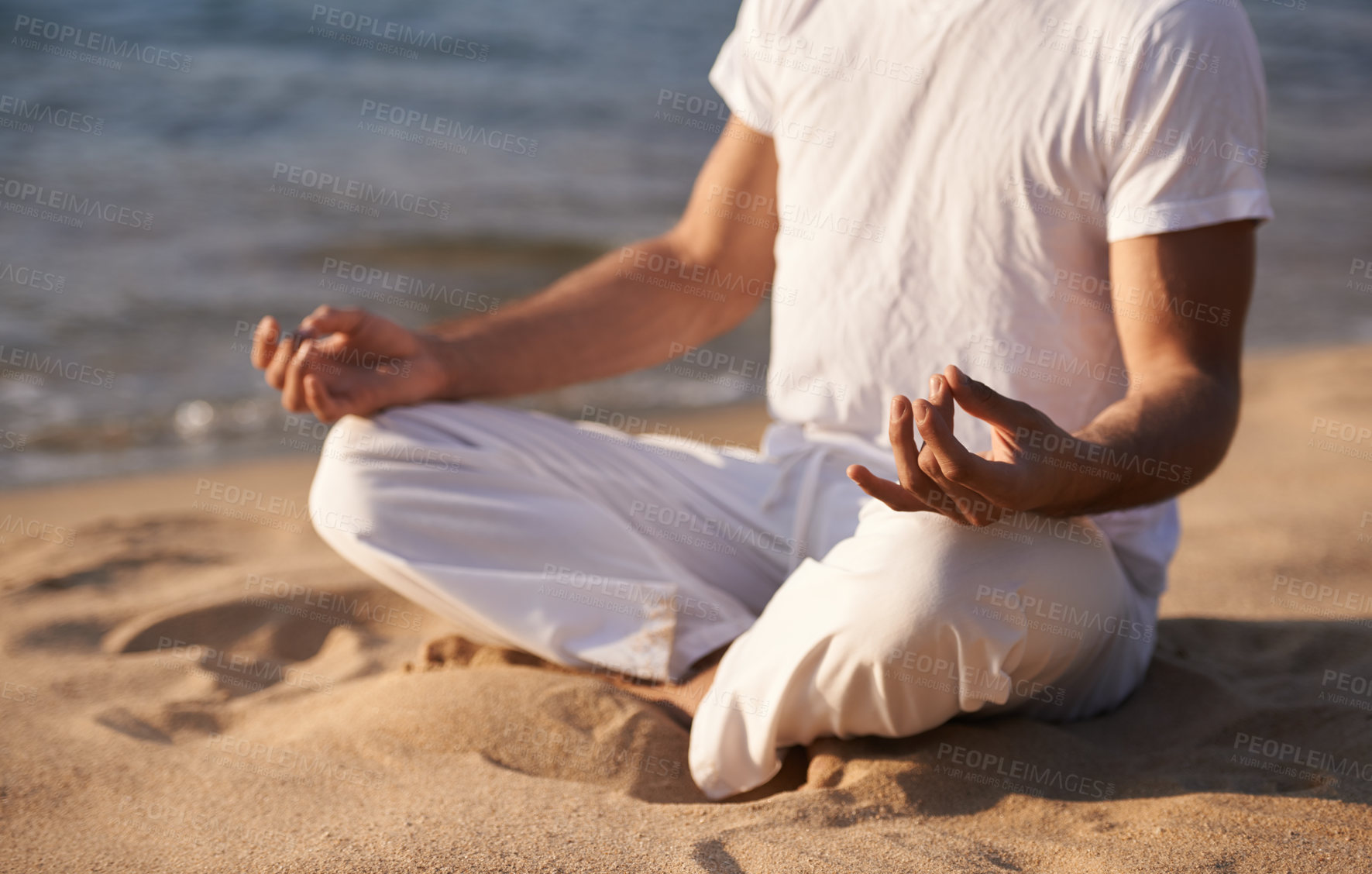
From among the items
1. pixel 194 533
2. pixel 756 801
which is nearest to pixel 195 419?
pixel 194 533

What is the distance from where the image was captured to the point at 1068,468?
142cm

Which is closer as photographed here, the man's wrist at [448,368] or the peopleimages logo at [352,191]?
the man's wrist at [448,368]

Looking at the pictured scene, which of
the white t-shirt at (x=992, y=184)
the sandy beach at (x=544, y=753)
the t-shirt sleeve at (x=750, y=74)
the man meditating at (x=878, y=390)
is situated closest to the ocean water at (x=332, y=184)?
the sandy beach at (x=544, y=753)

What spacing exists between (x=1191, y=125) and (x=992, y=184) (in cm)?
30

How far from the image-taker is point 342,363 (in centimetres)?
205

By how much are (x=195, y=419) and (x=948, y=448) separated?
3.86m

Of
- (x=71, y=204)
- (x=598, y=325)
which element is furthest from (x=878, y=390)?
(x=71, y=204)

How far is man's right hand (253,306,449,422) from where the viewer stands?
2020mm

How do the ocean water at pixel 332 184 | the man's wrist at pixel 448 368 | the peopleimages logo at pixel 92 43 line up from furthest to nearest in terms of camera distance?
the peopleimages logo at pixel 92 43 → the ocean water at pixel 332 184 → the man's wrist at pixel 448 368

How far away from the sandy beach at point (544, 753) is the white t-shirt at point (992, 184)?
395 millimetres

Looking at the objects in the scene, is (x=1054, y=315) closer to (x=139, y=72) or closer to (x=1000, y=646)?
(x=1000, y=646)

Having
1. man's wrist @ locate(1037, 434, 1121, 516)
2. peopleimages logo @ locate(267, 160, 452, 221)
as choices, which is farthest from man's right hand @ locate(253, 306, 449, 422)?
peopleimages logo @ locate(267, 160, 452, 221)

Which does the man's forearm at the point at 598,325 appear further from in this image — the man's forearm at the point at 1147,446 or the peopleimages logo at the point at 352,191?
the peopleimages logo at the point at 352,191

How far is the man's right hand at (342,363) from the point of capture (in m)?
2.02
